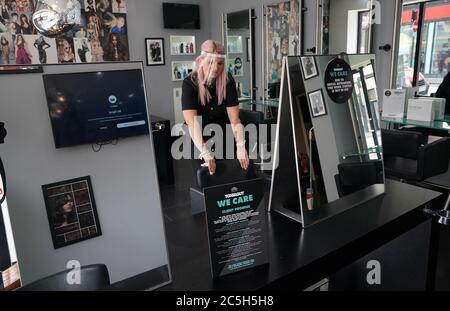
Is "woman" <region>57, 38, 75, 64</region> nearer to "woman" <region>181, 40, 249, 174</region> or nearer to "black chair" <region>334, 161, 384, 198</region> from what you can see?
"woman" <region>181, 40, 249, 174</region>

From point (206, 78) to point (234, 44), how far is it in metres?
3.61

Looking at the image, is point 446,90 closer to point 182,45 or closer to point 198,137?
point 198,137

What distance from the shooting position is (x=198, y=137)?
1.99 m

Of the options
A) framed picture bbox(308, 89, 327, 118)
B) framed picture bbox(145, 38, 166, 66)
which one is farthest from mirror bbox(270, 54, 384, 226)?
framed picture bbox(145, 38, 166, 66)

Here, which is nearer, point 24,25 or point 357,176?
point 357,176

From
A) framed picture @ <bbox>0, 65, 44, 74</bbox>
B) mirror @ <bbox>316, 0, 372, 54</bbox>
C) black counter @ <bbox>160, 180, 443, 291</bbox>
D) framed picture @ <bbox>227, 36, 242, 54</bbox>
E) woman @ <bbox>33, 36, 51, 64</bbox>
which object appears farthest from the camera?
framed picture @ <bbox>227, 36, 242, 54</bbox>

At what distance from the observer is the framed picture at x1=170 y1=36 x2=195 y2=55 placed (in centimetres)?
559

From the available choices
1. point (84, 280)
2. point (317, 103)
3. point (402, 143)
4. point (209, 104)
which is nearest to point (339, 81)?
point (317, 103)

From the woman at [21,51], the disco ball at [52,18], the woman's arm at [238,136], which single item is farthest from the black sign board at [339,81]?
the woman at [21,51]

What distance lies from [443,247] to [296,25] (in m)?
2.99

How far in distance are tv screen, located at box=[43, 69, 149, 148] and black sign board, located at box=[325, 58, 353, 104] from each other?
0.74 meters
